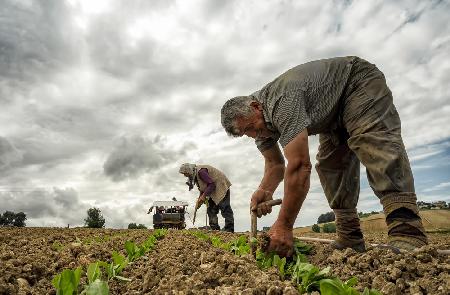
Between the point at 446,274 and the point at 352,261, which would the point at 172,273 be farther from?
the point at 446,274

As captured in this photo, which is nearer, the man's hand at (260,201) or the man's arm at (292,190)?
the man's arm at (292,190)

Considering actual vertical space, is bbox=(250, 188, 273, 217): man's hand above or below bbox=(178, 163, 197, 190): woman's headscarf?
below

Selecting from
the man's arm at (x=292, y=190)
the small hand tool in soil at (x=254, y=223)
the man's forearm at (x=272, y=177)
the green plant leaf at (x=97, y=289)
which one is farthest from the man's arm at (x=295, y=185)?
the green plant leaf at (x=97, y=289)

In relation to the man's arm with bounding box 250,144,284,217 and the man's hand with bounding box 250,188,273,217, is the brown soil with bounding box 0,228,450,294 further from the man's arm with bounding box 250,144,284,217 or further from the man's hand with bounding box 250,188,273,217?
the man's arm with bounding box 250,144,284,217

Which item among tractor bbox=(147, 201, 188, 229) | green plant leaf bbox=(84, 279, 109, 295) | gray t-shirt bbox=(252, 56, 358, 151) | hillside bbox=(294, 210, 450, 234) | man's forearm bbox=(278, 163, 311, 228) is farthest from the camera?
tractor bbox=(147, 201, 188, 229)

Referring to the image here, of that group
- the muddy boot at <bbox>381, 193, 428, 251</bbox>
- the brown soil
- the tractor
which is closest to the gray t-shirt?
the muddy boot at <bbox>381, 193, 428, 251</bbox>

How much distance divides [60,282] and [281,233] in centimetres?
139

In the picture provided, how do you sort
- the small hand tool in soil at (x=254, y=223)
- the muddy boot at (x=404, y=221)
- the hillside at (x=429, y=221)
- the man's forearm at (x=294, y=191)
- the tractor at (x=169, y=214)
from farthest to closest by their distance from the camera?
the tractor at (x=169, y=214), the hillside at (x=429, y=221), the small hand tool in soil at (x=254, y=223), the muddy boot at (x=404, y=221), the man's forearm at (x=294, y=191)

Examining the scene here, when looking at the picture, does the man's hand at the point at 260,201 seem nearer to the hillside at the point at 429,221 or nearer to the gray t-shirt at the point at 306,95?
the gray t-shirt at the point at 306,95

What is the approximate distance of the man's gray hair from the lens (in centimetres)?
318

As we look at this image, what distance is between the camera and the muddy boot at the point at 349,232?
12.0 feet

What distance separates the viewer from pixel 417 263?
2252 mm

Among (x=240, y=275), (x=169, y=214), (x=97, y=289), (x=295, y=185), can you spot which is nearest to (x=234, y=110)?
(x=295, y=185)

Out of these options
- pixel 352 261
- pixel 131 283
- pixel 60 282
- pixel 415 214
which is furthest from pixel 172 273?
pixel 415 214
